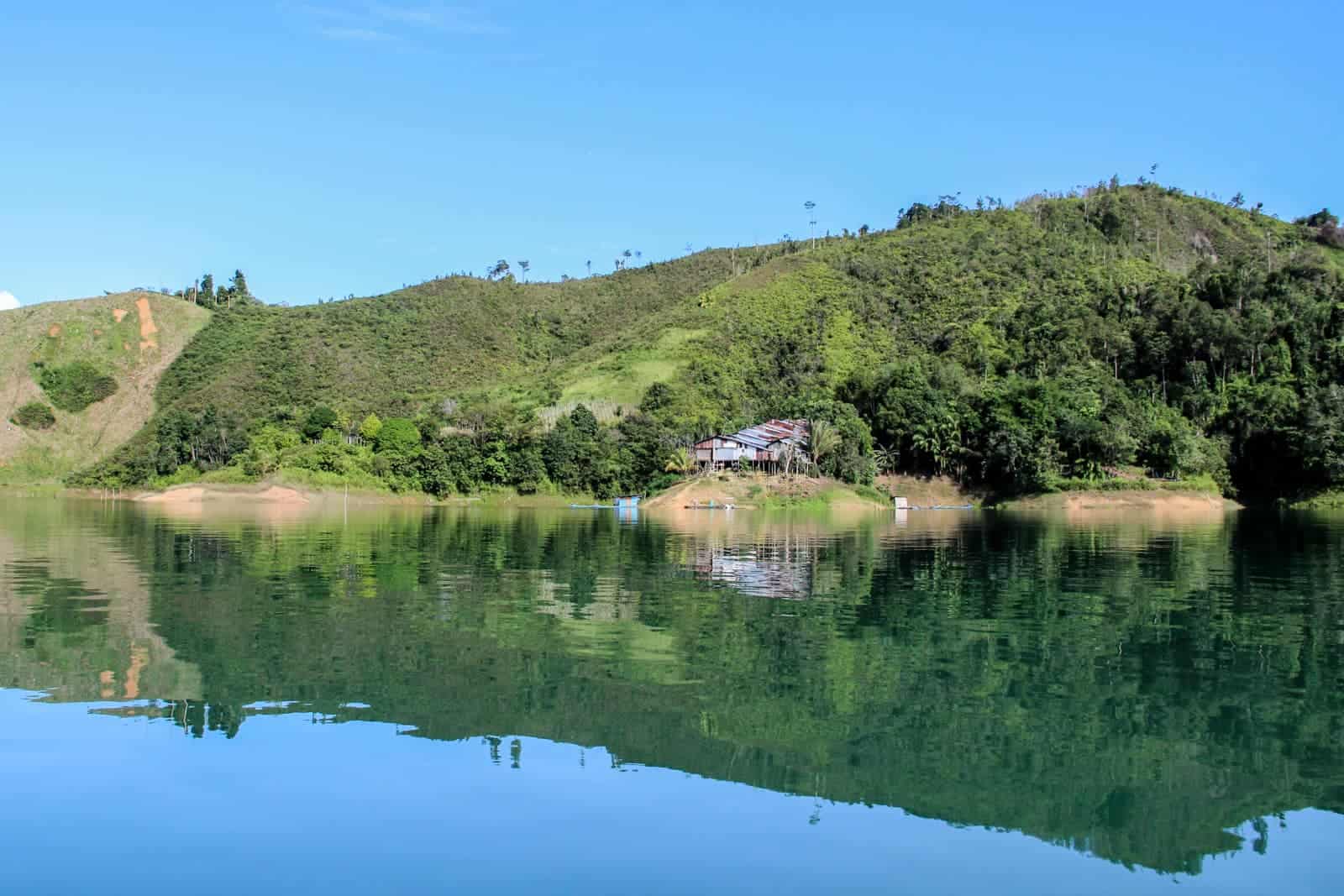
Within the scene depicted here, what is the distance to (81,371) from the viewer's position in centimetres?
14075

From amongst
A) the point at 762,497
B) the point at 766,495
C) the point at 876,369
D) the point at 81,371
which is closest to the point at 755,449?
the point at 766,495

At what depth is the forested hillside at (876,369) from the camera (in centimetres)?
9894

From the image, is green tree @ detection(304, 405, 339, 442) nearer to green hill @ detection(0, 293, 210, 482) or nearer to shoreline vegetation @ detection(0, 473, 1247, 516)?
shoreline vegetation @ detection(0, 473, 1247, 516)

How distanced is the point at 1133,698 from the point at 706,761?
7263mm

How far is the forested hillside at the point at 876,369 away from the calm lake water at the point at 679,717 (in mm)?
68387

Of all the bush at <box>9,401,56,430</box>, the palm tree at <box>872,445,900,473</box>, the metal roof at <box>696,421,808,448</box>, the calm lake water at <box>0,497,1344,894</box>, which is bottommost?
the calm lake water at <box>0,497,1344,894</box>

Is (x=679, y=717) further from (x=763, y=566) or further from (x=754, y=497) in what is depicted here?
(x=754, y=497)

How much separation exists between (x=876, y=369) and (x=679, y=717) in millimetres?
106253

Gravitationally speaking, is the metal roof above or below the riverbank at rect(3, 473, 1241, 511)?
above

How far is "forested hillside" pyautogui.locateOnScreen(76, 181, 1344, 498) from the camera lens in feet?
325

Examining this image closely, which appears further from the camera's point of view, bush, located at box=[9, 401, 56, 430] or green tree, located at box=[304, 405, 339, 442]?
bush, located at box=[9, 401, 56, 430]

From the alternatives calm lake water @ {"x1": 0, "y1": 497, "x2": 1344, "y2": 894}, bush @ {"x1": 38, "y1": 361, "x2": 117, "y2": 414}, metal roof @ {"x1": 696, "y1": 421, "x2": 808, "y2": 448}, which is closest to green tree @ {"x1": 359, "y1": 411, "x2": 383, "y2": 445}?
metal roof @ {"x1": 696, "y1": 421, "x2": 808, "y2": 448}

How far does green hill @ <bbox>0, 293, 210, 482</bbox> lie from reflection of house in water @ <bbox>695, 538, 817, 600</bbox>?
106 meters

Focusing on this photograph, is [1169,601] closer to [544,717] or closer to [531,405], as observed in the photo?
[544,717]
